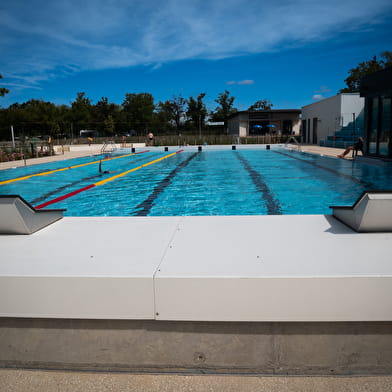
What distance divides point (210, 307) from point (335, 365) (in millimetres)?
654

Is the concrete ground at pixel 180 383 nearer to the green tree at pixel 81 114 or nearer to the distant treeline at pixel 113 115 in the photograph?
the distant treeline at pixel 113 115

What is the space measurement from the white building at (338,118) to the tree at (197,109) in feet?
85.7

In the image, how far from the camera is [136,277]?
1.53 meters

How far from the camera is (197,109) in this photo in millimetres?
51250

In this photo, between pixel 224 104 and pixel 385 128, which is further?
pixel 224 104

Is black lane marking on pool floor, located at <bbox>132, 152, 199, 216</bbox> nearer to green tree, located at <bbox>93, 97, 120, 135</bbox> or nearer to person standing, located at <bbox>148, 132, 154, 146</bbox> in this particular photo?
person standing, located at <bbox>148, 132, 154, 146</bbox>

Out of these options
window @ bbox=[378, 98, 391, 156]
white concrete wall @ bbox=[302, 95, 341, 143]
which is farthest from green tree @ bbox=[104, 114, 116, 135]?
window @ bbox=[378, 98, 391, 156]

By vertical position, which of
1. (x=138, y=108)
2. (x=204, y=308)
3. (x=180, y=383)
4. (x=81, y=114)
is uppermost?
(x=138, y=108)

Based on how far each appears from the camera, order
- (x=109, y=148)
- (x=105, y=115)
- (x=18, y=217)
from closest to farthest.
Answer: (x=18, y=217)
(x=109, y=148)
(x=105, y=115)

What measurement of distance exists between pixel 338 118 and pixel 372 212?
71.8 feet

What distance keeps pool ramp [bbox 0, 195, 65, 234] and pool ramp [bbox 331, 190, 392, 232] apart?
6.76 ft

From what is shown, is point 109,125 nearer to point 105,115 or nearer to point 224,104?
point 105,115

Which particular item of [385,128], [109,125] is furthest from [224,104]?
[385,128]

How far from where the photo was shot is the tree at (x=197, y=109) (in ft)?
167
